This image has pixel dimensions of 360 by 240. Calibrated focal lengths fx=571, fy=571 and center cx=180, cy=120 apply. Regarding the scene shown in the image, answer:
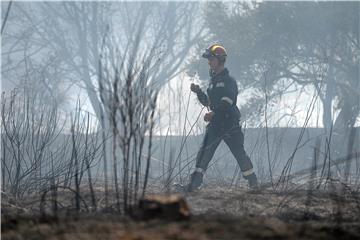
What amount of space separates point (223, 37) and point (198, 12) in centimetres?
831

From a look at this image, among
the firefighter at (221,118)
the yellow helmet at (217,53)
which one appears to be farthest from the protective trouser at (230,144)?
the yellow helmet at (217,53)

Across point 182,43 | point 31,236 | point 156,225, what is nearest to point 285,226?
point 156,225

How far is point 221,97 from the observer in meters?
6.45

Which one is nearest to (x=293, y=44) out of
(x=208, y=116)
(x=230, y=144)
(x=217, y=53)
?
(x=217, y=53)

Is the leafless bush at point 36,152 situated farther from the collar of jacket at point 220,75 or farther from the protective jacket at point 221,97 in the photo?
the collar of jacket at point 220,75

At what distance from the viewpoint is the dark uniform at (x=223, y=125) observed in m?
6.36

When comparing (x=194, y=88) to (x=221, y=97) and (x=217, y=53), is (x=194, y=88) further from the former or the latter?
(x=217, y=53)

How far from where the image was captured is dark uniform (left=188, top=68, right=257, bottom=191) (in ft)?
20.9

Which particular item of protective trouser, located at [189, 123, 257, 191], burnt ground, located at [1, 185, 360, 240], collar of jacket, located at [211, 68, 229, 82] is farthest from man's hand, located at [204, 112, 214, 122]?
burnt ground, located at [1, 185, 360, 240]

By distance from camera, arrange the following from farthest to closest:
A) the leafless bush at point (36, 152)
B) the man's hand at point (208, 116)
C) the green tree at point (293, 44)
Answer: the green tree at point (293, 44)
the man's hand at point (208, 116)
the leafless bush at point (36, 152)

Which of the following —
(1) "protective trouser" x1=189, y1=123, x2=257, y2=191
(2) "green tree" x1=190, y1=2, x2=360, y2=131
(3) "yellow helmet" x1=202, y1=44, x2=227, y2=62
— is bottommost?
(1) "protective trouser" x1=189, y1=123, x2=257, y2=191

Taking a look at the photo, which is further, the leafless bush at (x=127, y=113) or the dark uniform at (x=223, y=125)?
the dark uniform at (x=223, y=125)

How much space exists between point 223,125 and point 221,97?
1.05 ft

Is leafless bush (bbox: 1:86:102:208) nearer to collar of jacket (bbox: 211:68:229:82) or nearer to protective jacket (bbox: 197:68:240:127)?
protective jacket (bbox: 197:68:240:127)
